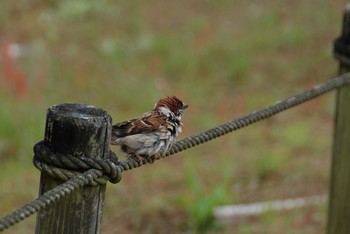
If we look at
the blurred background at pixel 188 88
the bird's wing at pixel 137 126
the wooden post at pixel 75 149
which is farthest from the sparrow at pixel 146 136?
the blurred background at pixel 188 88

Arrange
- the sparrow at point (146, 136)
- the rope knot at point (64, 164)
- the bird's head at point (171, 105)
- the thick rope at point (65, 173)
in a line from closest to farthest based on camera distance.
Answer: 1. the thick rope at point (65, 173)
2. the rope knot at point (64, 164)
3. the sparrow at point (146, 136)
4. the bird's head at point (171, 105)

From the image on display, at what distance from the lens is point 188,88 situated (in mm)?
8969

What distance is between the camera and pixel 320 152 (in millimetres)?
7117

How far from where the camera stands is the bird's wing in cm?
275

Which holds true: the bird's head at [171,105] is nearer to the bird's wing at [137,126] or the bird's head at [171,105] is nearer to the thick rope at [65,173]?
the bird's wing at [137,126]

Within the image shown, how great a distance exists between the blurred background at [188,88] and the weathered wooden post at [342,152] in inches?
58.8

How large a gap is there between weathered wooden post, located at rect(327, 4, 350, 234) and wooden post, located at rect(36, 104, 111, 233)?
6.20 feet

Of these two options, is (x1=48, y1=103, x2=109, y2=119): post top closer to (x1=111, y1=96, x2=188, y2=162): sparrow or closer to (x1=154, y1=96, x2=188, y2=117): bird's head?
(x1=111, y1=96, x2=188, y2=162): sparrow

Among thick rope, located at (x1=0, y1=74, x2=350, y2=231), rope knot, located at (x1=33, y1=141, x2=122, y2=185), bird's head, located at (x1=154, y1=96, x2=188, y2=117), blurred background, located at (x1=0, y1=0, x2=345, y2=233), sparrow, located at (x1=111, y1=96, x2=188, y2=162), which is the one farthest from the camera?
blurred background, located at (x1=0, y1=0, x2=345, y2=233)

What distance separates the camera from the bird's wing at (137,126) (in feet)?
9.03

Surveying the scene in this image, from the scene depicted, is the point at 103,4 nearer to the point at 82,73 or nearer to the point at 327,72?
the point at 82,73

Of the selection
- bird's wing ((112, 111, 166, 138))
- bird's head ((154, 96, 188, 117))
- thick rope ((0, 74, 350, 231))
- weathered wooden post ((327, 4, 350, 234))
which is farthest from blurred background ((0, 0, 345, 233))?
thick rope ((0, 74, 350, 231))

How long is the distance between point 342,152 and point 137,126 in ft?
4.83

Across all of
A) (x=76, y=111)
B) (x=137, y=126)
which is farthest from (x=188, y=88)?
(x=76, y=111)
